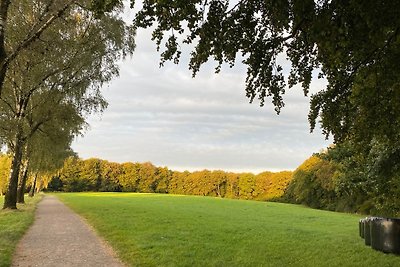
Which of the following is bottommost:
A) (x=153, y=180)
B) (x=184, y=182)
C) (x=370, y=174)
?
(x=370, y=174)

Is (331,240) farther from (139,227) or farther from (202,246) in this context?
(139,227)

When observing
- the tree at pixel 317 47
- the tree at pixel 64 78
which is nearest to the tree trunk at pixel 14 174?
the tree at pixel 64 78

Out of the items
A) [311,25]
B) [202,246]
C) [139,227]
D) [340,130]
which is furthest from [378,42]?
[139,227]

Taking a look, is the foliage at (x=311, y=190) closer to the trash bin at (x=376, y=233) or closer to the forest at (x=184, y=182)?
the forest at (x=184, y=182)

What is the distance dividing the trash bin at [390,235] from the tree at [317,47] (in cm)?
365

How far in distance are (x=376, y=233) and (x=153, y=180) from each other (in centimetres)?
9729

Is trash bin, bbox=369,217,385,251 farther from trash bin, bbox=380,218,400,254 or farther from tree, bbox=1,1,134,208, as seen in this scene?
tree, bbox=1,1,134,208

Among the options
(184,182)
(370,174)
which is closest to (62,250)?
(370,174)

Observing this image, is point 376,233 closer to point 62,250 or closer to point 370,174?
point 370,174

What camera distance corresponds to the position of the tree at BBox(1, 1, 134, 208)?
19.4 metres

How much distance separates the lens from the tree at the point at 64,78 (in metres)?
19.4

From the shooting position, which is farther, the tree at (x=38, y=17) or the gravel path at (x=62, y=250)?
the gravel path at (x=62, y=250)

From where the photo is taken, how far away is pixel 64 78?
21.3 m

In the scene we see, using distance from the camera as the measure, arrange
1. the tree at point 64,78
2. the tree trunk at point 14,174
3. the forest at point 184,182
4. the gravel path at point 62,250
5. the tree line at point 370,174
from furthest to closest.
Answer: the forest at point 184,182 < the tree trunk at point 14,174 < the tree at point 64,78 < the tree line at point 370,174 < the gravel path at point 62,250
